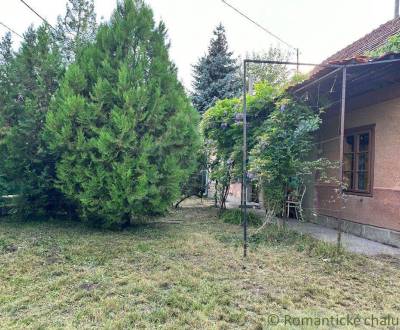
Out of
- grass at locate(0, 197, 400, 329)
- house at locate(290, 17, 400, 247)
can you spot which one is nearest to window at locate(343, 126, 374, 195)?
house at locate(290, 17, 400, 247)

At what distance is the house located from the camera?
4793 mm

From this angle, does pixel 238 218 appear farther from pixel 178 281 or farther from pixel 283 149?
pixel 178 281

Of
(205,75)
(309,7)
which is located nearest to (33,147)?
(309,7)

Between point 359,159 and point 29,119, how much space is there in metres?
6.47

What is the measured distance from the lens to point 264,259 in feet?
13.3

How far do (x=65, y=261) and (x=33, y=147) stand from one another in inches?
119

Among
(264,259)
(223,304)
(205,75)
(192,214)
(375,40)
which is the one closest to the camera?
(223,304)

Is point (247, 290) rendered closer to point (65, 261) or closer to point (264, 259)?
point (264, 259)

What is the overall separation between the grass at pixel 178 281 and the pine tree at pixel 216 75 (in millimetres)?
13311

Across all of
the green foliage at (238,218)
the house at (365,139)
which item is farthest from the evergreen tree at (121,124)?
the house at (365,139)

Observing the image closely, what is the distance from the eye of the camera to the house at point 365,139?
4.79 metres

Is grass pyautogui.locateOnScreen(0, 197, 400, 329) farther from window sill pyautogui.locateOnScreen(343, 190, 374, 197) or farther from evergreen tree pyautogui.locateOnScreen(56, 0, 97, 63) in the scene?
evergreen tree pyautogui.locateOnScreen(56, 0, 97, 63)

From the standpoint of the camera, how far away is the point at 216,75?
704 inches

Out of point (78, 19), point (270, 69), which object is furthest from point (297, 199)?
point (270, 69)
